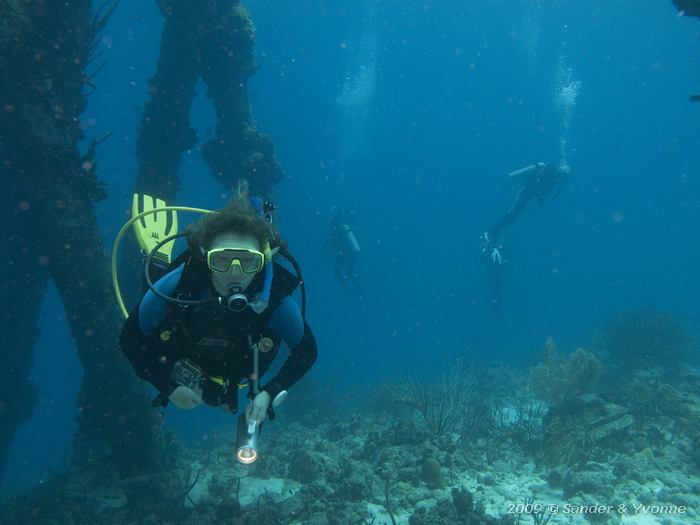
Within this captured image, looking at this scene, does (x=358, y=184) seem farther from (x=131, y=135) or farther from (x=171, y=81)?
(x=171, y=81)

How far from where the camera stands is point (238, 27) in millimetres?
11750

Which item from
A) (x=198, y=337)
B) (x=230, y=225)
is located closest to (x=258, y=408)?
(x=198, y=337)

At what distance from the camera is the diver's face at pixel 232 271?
8.38 feet

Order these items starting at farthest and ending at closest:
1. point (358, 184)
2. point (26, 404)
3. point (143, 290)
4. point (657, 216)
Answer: point (657, 216), point (358, 184), point (26, 404), point (143, 290)

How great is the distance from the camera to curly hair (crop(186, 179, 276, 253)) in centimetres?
268

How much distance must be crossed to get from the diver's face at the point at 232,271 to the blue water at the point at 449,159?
51.8ft

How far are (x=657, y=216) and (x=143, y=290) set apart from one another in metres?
180

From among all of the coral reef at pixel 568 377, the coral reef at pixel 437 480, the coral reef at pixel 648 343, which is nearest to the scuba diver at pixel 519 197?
the coral reef at pixel 648 343

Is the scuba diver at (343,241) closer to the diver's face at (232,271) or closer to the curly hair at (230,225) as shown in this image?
the curly hair at (230,225)

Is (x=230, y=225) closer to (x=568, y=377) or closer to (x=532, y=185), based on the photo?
(x=568, y=377)

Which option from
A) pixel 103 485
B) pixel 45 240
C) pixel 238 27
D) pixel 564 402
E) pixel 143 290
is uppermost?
pixel 238 27

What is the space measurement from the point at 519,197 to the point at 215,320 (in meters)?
19.6

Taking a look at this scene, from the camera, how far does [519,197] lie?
63.3 ft

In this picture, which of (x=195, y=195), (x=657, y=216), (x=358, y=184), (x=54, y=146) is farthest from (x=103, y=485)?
(x=657, y=216)
